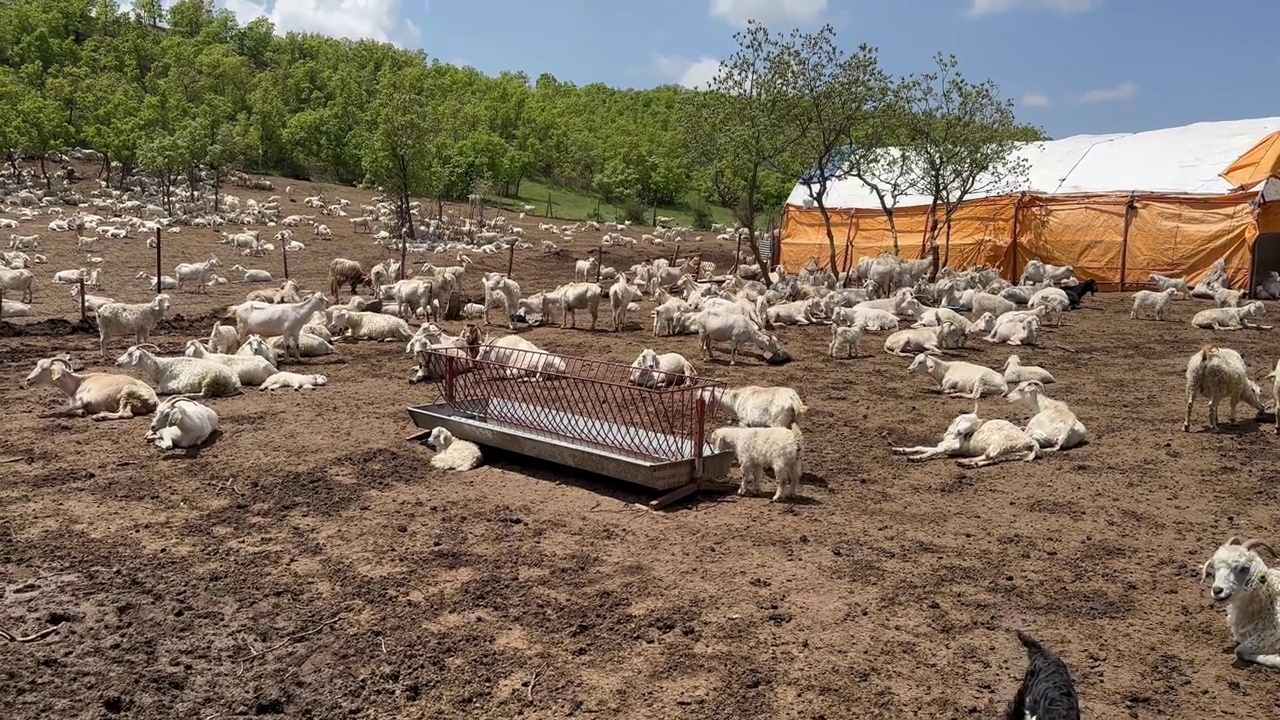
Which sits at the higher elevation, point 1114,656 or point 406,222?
point 406,222

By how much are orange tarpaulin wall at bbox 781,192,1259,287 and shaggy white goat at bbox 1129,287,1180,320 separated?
5909 mm

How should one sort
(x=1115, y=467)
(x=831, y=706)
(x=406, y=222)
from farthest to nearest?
(x=406, y=222) → (x=1115, y=467) → (x=831, y=706)

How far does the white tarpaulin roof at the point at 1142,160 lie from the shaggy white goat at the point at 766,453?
80.0 feet

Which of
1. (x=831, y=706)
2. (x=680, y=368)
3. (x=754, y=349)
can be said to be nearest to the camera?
(x=831, y=706)

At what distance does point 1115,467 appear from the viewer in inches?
371

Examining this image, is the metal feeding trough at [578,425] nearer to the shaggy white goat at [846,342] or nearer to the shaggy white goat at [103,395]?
the shaggy white goat at [103,395]

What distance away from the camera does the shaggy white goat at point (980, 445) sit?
983 centimetres

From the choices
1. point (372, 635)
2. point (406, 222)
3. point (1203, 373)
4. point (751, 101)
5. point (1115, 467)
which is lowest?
point (372, 635)

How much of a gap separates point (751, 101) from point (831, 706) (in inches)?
944

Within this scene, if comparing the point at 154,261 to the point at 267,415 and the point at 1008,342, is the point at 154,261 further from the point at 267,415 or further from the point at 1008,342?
the point at 1008,342

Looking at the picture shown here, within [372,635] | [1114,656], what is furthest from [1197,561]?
[372,635]

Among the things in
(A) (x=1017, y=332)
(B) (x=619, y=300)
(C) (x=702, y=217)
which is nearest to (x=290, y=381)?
(B) (x=619, y=300)

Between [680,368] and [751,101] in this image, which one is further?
[751,101]

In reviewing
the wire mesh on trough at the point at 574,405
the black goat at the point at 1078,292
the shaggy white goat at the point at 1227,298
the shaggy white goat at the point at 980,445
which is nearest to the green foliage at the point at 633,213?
the black goat at the point at 1078,292
